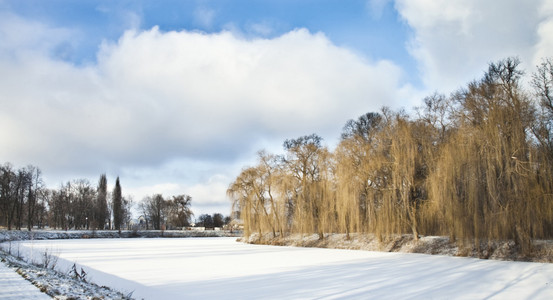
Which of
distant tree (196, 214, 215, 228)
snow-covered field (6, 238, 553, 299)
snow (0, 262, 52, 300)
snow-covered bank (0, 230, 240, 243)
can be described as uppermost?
snow (0, 262, 52, 300)

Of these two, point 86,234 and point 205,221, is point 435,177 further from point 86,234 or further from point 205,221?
point 205,221

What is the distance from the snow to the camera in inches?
222

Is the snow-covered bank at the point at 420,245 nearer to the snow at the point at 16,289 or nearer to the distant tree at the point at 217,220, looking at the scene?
the snow at the point at 16,289

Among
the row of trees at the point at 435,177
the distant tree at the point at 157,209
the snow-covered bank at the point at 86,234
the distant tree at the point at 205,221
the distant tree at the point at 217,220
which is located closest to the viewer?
the row of trees at the point at 435,177

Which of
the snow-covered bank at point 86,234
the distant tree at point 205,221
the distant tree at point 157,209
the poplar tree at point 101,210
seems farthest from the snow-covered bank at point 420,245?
the distant tree at point 205,221

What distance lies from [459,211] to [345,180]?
7.29 meters

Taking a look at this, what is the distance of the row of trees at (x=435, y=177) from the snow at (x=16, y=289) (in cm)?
1466

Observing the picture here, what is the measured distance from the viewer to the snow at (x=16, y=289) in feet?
18.5

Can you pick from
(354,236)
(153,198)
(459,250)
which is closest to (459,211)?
(459,250)

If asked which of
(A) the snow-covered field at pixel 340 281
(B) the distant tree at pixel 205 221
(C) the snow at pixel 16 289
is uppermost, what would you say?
(C) the snow at pixel 16 289

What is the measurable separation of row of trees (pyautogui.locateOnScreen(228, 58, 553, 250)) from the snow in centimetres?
1466

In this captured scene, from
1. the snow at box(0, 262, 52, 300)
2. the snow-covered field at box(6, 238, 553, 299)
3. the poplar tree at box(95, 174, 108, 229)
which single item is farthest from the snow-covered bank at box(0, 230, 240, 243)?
the snow at box(0, 262, 52, 300)

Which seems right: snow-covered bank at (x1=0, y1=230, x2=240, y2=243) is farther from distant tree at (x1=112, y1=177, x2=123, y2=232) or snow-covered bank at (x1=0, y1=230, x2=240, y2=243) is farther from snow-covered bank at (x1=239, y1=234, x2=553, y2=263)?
snow-covered bank at (x1=239, y1=234, x2=553, y2=263)

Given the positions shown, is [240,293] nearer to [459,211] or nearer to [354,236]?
[459,211]
